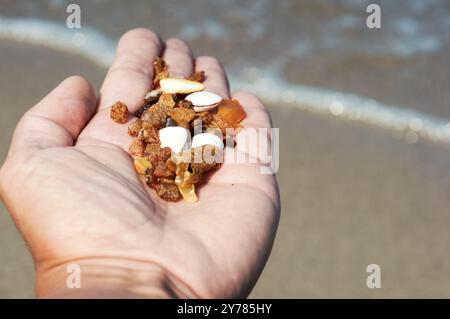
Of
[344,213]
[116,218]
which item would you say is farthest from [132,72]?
[344,213]

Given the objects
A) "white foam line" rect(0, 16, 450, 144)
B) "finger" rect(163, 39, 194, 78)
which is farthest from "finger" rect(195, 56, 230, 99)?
"white foam line" rect(0, 16, 450, 144)

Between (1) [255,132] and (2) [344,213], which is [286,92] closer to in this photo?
(2) [344,213]

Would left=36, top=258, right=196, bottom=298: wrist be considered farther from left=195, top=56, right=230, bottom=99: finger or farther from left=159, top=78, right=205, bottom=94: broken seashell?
left=195, top=56, right=230, bottom=99: finger

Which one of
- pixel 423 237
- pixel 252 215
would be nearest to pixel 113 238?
pixel 252 215

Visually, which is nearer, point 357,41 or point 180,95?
point 180,95

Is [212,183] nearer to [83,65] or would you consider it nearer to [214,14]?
[83,65]
